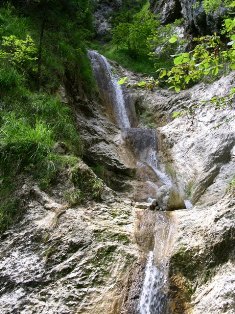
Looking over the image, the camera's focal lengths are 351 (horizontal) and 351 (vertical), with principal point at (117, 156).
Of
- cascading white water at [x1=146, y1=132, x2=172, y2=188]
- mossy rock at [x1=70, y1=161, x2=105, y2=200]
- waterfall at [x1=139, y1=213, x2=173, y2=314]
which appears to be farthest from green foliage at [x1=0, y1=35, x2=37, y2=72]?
waterfall at [x1=139, y1=213, x2=173, y2=314]

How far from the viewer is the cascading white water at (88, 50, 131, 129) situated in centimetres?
1322

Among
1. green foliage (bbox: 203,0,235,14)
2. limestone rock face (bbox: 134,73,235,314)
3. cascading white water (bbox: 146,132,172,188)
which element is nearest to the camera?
limestone rock face (bbox: 134,73,235,314)

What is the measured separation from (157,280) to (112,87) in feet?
33.0

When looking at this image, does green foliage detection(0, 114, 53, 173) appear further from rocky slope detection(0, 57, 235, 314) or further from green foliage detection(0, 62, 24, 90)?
green foliage detection(0, 62, 24, 90)

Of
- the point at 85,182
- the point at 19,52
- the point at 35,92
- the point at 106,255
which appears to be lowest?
the point at 106,255

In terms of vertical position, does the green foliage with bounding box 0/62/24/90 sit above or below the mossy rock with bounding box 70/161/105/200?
above

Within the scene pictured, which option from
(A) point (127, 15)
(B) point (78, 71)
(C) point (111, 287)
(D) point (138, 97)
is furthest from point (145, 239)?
(A) point (127, 15)

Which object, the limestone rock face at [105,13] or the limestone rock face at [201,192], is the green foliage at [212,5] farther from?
the limestone rock face at [105,13]

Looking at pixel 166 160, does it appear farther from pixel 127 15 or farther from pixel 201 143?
pixel 127 15

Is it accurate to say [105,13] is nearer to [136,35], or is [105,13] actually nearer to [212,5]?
[136,35]

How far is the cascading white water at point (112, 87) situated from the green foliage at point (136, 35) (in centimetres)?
251

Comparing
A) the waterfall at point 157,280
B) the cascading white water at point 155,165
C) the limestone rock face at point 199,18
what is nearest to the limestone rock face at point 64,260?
the waterfall at point 157,280

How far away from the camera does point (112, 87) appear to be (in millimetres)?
14375

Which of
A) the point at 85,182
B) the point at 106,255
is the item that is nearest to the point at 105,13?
the point at 85,182
